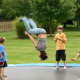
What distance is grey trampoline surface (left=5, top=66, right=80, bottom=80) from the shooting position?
5.88 meters

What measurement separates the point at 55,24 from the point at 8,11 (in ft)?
51.7

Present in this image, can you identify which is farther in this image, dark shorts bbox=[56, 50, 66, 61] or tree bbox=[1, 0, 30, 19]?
tree bbox=[1, 0, 30, 19]

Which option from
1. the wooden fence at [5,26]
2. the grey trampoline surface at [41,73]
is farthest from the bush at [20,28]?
the grey trampoline surface at [41,73]

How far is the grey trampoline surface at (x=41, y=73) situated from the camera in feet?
19.3

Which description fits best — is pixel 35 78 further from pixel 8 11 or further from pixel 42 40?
pixel 8 11

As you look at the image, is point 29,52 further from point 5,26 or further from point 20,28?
point 5,26

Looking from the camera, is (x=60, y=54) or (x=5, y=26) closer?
(x=60, y=54)

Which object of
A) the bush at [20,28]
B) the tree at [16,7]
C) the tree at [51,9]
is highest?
the tree at [16,7]

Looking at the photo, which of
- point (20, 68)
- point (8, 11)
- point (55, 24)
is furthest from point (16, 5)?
point (20, 68)

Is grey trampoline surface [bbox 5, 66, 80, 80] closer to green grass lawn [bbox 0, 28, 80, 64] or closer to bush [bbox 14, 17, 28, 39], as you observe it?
green grass lawn [bbox 0, 28, 80, 64]

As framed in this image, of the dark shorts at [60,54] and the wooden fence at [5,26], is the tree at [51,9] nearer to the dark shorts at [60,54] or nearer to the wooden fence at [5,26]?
the wooden fence at [5,26]

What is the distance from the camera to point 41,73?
6355mm

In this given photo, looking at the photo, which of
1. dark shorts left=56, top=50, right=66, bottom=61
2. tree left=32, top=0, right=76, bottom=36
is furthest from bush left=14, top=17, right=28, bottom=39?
dark shorts left=56, top=50, right=66, bottom=61

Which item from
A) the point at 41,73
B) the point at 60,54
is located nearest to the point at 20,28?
the point at 60,54
